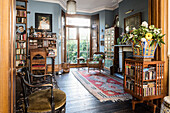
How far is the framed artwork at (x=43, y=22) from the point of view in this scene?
5496 millimetres

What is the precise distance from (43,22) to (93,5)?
314cm

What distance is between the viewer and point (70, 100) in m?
2.70

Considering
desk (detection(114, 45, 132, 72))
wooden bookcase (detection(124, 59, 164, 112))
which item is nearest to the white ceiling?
desk (detection(114, 45, 132, 72))

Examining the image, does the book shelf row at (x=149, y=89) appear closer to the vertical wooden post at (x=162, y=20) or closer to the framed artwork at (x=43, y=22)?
the vertical wooden post at (x=162, y=20)

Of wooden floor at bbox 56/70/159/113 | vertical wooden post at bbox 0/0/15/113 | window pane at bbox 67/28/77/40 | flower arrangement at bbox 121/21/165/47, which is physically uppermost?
window pane at bbox 67/28/77/40

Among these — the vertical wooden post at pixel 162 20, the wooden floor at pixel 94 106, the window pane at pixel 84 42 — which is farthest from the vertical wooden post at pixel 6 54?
the window pane at pixel 84 42

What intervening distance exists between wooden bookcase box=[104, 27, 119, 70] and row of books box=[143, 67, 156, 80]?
139 inches

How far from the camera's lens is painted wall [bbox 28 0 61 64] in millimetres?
5371

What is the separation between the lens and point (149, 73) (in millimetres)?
2047

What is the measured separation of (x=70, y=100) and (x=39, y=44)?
3.58 metres

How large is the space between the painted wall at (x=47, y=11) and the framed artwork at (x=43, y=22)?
148mm

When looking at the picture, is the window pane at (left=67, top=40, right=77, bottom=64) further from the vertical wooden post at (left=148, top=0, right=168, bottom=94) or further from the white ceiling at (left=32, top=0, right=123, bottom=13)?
the vertical wooden post at (left=148, top=0, right=168, bottom=94)

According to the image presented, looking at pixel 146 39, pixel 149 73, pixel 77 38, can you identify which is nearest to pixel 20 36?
pixel 77 38

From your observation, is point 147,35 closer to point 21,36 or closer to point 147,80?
point 147,80
